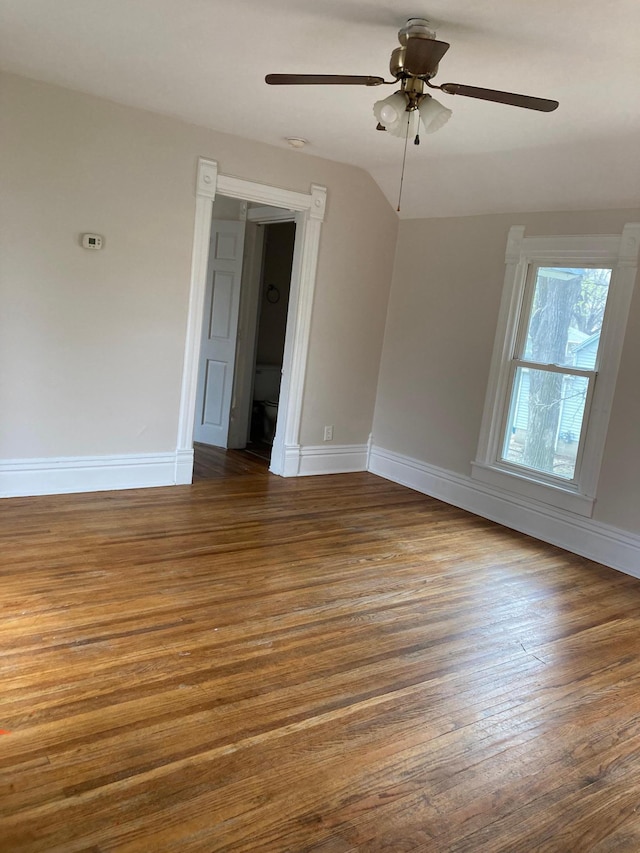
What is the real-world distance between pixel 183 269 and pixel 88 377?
40.8 inches

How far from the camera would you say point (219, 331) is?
639cm

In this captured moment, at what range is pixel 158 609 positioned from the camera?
10.5ft

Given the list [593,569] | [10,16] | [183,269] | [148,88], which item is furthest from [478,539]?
[10,16]

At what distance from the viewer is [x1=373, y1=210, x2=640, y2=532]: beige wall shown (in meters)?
4.56

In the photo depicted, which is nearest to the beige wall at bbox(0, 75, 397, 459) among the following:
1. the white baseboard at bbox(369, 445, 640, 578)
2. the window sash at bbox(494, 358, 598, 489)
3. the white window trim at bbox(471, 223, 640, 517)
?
the white window trim at bbox(471, 223, 640, 517)

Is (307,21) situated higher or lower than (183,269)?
higher

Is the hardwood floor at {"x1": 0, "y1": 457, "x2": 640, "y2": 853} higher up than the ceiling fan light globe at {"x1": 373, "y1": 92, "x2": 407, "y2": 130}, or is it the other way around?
the ceiling fan light globe at {"x1": 373, "y1": 92, "x2": 407, "y2": 130}

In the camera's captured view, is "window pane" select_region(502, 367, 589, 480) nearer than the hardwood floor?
No

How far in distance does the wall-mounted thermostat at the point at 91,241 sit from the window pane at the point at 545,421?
314cm

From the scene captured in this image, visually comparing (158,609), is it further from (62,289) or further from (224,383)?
(224,383)

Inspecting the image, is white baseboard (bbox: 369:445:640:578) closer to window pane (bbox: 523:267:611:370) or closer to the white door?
window pane (bbox: 523:267:611:370)

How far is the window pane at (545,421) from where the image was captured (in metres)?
4.69

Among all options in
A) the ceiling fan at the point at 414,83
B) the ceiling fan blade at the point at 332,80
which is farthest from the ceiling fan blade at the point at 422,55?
the ceiling fan blade at the point at 332,80

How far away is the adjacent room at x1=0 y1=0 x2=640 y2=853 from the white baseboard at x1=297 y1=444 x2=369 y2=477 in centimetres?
4
